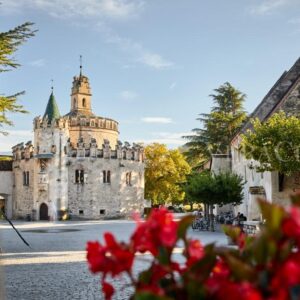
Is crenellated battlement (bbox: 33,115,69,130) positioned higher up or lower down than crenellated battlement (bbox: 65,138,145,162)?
higher up

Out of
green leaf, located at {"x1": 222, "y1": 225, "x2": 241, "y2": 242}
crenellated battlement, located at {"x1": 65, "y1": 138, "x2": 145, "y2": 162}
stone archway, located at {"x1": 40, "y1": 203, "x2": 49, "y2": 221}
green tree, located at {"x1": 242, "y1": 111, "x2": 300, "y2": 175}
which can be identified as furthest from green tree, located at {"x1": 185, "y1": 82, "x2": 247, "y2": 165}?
green leaf, located at {"x1": 222, "y1": 225, "x2": 241, "y2": 242}

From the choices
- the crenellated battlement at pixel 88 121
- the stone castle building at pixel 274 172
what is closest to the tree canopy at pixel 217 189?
the stone castle building at pixel 274 172

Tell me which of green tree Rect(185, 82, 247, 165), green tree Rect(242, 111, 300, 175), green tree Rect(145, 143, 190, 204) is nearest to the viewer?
green tree Rect(242, 111, 300, 175)

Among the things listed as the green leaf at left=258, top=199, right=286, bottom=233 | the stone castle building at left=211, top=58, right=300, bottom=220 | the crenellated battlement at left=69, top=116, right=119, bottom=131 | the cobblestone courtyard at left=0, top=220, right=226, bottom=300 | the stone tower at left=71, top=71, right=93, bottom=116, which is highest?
the stone tower at left=71, top=71, right=93, bottom=116

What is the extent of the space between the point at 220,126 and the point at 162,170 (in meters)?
13.9

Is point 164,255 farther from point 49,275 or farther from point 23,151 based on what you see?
point 23,151

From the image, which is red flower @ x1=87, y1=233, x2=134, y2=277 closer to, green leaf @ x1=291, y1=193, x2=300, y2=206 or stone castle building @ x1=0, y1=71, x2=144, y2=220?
green leaf @ x1=291, y1=193, x2=300, y2=206

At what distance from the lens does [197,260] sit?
1937 millimetres

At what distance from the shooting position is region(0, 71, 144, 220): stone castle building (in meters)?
58.3

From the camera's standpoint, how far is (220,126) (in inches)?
2231

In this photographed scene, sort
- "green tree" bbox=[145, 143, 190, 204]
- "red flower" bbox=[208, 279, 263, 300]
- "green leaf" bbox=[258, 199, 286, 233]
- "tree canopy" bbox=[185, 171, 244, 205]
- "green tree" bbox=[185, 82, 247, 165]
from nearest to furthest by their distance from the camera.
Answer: "red flower" bbox=[208, 279, 263, 300] → "green leaf" bbox=[258, 199, 286, 233] → "tree canopy" bbox=[185, 171, 244, 205] → "green tree" bbox=[185, 82, 247, 165] → "green tree" bbox=[145, 143, 190, 204]

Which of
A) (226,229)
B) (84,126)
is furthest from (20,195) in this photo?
Answer: (226,229)

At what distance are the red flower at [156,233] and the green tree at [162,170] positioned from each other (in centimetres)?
6473

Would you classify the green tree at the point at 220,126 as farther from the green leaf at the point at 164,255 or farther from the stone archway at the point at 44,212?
the green leaf at the point at 164,255
